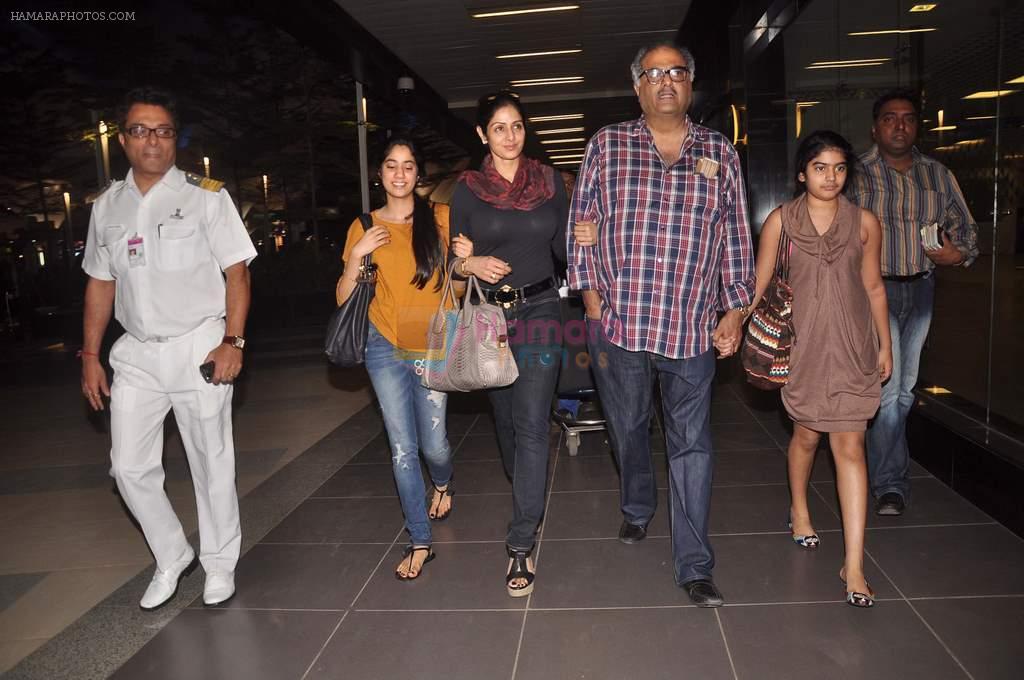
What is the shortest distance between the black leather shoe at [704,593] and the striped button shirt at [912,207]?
183 centimetres

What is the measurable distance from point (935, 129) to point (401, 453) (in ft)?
11.7

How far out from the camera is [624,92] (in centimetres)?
1349

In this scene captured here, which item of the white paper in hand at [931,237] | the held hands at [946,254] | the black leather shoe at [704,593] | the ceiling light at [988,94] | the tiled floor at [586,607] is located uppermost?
the ceiling light at [988,94]

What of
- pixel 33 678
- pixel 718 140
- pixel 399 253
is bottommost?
pixel 33 678

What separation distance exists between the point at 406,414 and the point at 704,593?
1371 millimetres

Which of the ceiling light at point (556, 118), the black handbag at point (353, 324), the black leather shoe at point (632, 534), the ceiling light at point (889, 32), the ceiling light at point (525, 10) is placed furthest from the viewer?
the ceiling light at point (556, 118)

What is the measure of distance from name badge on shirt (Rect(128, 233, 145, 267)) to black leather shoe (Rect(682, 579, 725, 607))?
2405mm

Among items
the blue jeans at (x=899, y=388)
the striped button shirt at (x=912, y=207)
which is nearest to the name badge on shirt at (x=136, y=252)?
the striped button shirt at (x=912, y=207)

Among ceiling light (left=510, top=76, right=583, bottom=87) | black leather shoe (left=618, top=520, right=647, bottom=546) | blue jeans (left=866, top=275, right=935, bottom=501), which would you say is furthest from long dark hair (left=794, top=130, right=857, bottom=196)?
ceiling light (left=510, top=76, right=583, bottom=87)

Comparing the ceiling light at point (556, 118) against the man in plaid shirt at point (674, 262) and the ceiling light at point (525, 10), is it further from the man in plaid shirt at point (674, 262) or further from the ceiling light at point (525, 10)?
the man in plaid shirt at point (674, 262)

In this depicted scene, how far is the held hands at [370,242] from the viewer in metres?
3.14

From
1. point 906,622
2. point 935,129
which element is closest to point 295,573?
point 906,622

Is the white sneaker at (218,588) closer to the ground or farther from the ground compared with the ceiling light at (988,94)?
closer to the ground

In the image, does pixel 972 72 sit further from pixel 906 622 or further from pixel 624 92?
pixel 624 92
